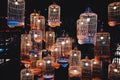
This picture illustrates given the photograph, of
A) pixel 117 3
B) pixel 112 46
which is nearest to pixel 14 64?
pixel 112 46

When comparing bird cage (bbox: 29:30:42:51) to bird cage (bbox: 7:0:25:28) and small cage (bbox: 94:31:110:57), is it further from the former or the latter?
small cage (bbox: 94:31:110:57)

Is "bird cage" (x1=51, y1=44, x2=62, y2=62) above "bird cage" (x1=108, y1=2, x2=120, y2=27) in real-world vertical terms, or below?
below

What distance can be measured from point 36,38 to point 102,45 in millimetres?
1815

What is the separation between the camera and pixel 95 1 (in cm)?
652

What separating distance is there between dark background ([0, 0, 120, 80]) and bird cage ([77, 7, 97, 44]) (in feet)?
3.47

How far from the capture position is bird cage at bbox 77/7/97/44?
5.25 metres

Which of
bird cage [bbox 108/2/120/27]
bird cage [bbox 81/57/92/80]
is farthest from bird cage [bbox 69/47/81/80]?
bird cage [bbox 108/2/120/27]

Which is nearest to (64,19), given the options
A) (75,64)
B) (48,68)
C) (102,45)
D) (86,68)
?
(75,64)

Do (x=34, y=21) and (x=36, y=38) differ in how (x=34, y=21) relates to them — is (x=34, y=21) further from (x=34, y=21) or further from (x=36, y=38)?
(x=36, y=38)

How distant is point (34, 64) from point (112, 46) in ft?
9.39

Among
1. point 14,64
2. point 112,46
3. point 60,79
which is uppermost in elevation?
point 112,46

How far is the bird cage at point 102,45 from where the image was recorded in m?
5.56

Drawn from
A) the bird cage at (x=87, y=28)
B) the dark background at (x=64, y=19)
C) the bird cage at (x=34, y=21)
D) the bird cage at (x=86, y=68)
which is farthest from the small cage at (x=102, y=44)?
the bird cage at (x=34, y=21)

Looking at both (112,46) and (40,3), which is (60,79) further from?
(40,3)
